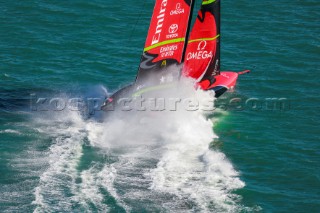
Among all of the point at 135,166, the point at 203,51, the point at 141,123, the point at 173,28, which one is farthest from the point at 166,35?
the point at 135,166

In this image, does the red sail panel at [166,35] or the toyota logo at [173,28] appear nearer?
the red sail panel at [166,35]

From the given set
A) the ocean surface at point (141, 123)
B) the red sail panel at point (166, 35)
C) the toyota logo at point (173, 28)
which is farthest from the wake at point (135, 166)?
the toyota logo at point (173, 28)

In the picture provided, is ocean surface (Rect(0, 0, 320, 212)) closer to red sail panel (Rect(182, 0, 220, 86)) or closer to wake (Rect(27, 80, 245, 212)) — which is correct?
wake (Rect(27, 80, 245, 212))

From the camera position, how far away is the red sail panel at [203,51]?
64812 mm

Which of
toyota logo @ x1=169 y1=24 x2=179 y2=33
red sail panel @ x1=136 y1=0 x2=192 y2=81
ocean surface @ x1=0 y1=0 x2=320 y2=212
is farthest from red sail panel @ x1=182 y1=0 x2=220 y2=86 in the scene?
toyota logo @ x1=169 y1=24 x2=179 y2=33

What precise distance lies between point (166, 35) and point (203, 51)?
946 centimetres

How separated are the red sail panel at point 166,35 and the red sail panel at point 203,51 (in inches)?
290

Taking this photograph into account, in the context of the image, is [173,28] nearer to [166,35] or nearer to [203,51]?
[166,35]

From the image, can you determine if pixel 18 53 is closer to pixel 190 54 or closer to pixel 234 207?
pixel 190 54

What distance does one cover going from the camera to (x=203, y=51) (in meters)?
65.4

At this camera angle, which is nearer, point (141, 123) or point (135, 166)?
point (135, 166)

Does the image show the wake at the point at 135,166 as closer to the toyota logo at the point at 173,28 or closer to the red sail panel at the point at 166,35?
the red sail panel at the point at 166,35

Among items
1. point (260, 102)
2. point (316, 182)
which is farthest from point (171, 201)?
point (260, 102)

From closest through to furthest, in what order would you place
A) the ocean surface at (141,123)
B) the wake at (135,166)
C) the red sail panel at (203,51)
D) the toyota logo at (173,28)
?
1. the wake at (135,166)
2. the ocean surface at (141,123)
3. the toyota logo at (173,28)
4. the red sail panel at (203,51)
